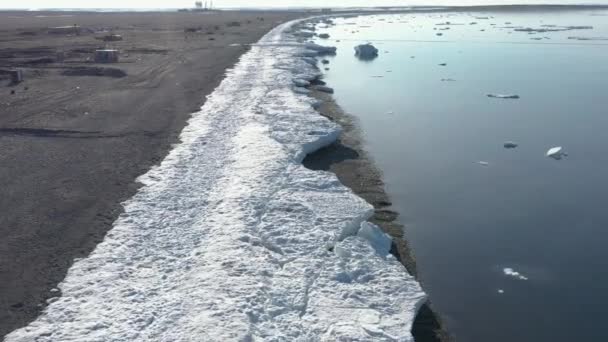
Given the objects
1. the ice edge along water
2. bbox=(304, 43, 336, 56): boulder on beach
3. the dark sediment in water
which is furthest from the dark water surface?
bbox=(304, 43, 336, 56): boulder on beach

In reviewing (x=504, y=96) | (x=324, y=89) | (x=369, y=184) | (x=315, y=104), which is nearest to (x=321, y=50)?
(x=324, y=89)

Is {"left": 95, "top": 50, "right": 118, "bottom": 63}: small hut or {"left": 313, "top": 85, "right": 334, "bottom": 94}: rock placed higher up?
{"left": 95, "top": 50, "right": 118, "bottom": 63}: small hut

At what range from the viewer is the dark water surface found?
310 inches

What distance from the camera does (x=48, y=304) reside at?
6.82 m

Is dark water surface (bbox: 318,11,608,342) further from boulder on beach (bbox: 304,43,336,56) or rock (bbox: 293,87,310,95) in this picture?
boulder on beach (bbox: 304,43,336,56)

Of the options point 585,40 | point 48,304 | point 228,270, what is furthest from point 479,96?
point 585,40

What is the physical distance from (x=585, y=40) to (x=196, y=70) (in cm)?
3284

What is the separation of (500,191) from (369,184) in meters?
2.68

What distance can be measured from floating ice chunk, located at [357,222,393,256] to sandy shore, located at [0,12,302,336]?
154 inches

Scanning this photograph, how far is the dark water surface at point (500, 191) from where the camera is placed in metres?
7.88

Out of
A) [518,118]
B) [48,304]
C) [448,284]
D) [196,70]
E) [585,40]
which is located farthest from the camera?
[585,40]

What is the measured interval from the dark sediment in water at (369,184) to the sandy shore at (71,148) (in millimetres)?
3824

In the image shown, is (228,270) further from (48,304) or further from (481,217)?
(481,217)

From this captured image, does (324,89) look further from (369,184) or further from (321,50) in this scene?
(321,50)
